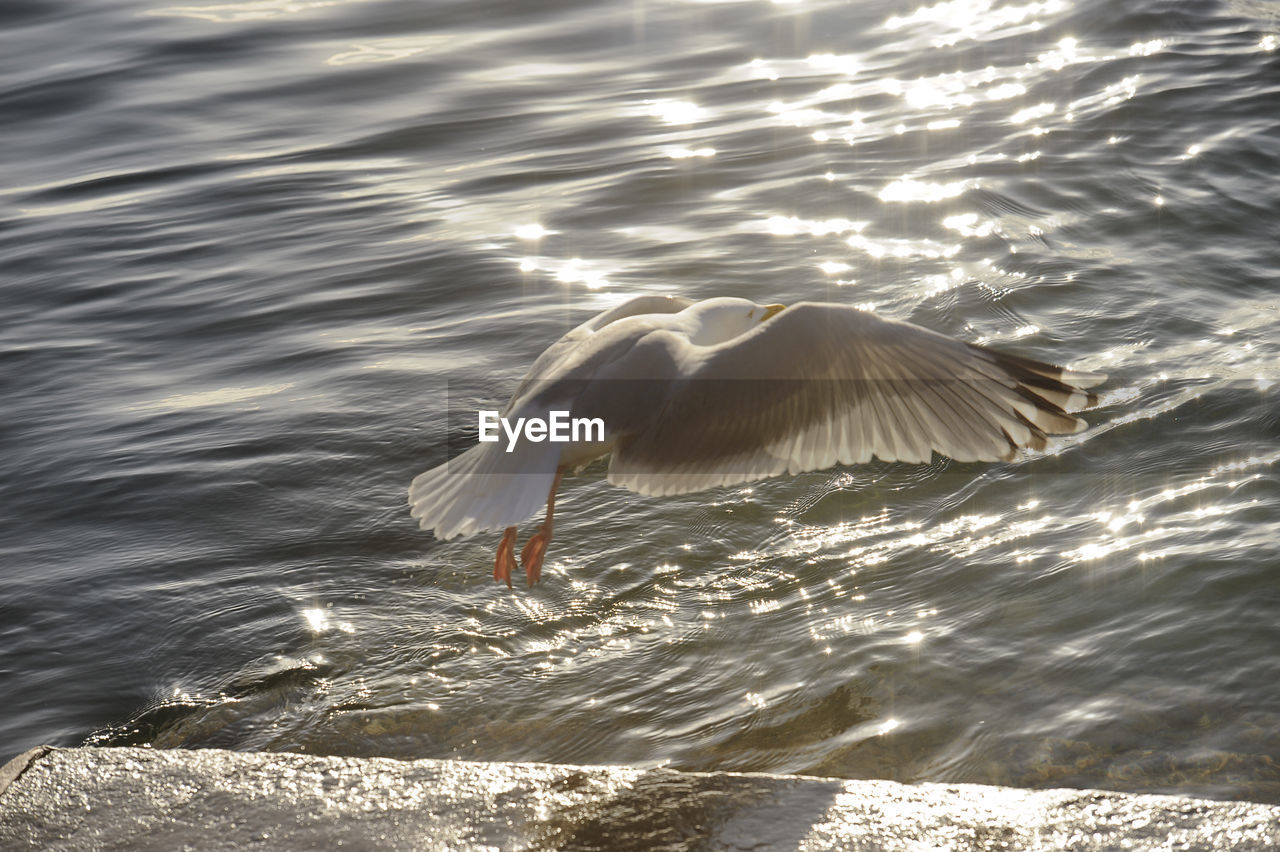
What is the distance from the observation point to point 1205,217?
20.7 feet

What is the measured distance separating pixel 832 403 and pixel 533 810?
1.54 m

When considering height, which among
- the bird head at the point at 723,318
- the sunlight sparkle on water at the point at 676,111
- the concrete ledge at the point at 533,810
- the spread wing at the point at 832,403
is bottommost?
the concrete ledge at the point at 533,810

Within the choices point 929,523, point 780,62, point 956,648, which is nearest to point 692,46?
point 780,62

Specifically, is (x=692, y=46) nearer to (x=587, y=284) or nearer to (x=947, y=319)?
(x=587, y=284)

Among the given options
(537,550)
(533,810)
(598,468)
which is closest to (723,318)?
(537,550)

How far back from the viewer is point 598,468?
488 centimetres

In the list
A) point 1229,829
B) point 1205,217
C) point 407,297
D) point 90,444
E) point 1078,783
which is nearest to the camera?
point 1229,829

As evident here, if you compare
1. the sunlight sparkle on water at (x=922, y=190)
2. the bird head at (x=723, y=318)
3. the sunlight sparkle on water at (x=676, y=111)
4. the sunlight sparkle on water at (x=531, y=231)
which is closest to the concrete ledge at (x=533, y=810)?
the bird head at (x=723, y=318)

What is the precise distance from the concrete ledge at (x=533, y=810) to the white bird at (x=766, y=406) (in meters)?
0.85

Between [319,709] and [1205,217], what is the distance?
5.03 metres

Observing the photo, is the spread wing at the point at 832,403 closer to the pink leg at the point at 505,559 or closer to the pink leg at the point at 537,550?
the pink leg at the point at 537,550

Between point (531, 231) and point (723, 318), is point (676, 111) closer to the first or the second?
point (531, 231)

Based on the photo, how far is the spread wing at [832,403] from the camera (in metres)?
3.42

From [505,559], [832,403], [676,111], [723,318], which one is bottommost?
[505,559]
